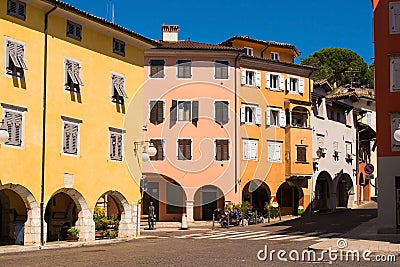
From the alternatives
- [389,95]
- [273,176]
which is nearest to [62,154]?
[389,95]

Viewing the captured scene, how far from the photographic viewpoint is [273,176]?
51656 millimetres

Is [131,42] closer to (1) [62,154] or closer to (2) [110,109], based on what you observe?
(2) [110,109]

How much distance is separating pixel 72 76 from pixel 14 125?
450 cm

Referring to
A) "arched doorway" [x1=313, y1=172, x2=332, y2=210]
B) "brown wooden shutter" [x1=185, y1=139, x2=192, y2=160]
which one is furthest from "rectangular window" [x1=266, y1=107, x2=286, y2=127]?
"arched doorway" [x1=313, y1=172, x2=332, y2=210]

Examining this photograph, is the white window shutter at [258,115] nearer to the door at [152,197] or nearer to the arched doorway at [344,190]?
the door at [152,197]

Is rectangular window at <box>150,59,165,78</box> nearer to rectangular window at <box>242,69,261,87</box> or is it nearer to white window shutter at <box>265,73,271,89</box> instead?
rectangular window at <box>242,69,261,87</box>

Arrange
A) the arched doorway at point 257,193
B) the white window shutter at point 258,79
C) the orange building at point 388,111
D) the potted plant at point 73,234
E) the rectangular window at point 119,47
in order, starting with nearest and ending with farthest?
1. the potted plant at point 73,234
2. the orange building at point 388,111
3. the rectangular window at point 119,47
4. the arched doorway at point 257,193
5. the white window shutter at point 258,79

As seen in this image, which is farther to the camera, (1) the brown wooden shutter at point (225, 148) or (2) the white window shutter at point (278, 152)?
(2) the white window shutter at point (278, 152)

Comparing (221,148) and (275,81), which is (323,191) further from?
(221,148)

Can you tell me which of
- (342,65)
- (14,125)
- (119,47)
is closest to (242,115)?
(119,47)

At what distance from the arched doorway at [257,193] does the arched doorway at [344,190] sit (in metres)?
11.6

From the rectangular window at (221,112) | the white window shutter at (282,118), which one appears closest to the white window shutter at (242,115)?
the rectangular window at (221,112)

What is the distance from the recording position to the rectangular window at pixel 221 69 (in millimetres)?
50062

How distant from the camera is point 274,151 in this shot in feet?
171
